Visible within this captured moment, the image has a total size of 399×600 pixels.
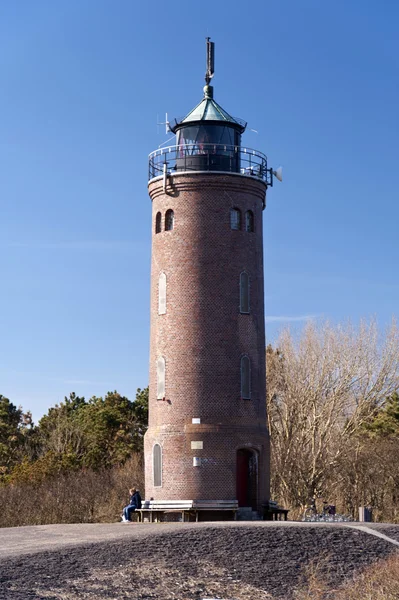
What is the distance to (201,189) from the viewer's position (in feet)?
136

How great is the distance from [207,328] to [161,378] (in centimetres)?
267

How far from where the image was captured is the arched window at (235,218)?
136 ft

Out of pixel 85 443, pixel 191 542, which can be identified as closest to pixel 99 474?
pixel 85 443

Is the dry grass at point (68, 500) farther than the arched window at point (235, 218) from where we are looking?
Yes

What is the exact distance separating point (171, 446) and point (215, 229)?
27.5 ft

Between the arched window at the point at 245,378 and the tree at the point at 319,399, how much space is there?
1734cm

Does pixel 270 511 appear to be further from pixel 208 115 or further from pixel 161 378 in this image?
pixel 208 115

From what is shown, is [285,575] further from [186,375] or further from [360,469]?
[360,469]

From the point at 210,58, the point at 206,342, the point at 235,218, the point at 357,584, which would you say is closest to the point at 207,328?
the point at 206,342

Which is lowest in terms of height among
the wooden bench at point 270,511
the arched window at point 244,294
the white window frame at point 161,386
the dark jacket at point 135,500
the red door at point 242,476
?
the wooden bench at point 270,511

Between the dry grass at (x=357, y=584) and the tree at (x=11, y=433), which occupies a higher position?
the tree at (x=11, y=433)

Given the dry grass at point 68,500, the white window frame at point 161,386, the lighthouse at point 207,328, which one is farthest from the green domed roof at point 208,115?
the dry grass at point 68,500

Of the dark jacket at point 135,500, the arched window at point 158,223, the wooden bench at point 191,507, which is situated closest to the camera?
the wooden bench at point 191,507

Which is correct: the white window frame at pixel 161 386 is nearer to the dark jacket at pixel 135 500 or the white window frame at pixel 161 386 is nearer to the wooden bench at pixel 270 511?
the dark jacket at pixel 135 500
